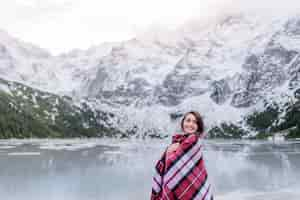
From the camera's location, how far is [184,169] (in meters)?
8.72

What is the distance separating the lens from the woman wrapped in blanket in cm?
866

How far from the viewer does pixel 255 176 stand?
3478 centimetres

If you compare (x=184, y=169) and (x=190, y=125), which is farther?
(x=190, y=125)

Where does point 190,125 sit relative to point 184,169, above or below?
above

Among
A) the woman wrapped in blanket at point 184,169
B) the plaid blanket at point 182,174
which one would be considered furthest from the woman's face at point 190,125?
the plaid blanket at point 182,174

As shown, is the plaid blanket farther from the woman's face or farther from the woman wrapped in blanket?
the woman's face

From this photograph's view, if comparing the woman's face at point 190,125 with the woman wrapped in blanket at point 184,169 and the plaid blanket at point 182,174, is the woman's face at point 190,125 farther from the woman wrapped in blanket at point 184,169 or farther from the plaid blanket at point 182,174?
the plaid blanket at point 182,174

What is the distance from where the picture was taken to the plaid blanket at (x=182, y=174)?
866 cm

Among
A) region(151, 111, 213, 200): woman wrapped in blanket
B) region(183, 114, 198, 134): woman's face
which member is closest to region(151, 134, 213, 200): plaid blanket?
region(151, 111, 213, 200): woman wrapped in blanket

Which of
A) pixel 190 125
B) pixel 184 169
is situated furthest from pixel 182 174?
pixel 190 125

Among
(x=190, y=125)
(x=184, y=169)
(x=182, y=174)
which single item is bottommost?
(x=182, y=174)

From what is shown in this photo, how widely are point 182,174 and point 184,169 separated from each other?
12cm

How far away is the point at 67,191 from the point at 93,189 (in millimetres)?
1831

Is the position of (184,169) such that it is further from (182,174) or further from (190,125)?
(190,125)
